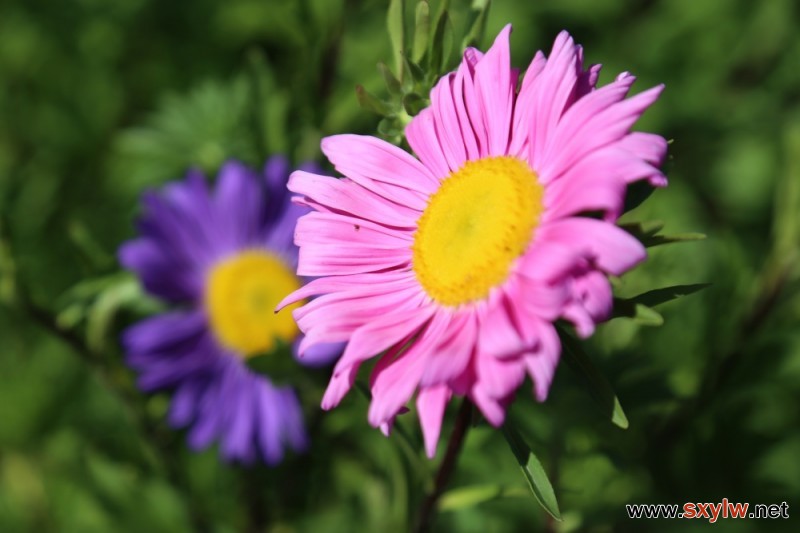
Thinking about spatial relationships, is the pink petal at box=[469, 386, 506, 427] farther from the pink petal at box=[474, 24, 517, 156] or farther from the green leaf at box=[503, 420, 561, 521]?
the pink petal at box=[474, 24, 517, 156]

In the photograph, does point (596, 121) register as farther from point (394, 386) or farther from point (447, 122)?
point (394, 386)

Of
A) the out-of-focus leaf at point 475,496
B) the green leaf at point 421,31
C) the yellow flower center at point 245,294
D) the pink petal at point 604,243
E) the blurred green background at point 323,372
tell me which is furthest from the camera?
the yellow flower center at point 245,294

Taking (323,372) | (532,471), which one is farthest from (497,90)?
(323,372)

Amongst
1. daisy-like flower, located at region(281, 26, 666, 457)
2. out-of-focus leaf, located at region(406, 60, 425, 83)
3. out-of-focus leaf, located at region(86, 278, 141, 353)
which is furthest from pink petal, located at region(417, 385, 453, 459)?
out-of-focus leaf, located at region(86, 278, 141, 353)

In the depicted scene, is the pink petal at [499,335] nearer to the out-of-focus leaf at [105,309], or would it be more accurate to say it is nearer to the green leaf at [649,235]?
the green leaf at [649,235]

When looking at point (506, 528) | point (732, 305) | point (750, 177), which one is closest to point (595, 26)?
point (750, 177)

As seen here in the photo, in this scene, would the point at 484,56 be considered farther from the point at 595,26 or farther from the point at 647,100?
the point at 595,26

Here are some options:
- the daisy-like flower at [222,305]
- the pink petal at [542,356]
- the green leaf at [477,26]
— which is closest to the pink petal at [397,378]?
the pink petal at [542,356]
